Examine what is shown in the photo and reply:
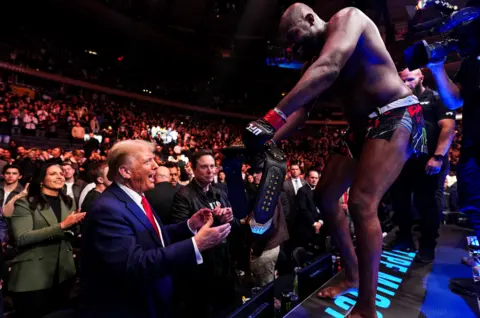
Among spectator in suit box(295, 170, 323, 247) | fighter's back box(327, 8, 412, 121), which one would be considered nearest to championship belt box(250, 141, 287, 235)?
fighter's back box(327, 8, 412, 121)

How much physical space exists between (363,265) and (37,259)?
2.57 metres

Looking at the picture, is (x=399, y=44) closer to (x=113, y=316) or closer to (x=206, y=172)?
(x=206, y=172)

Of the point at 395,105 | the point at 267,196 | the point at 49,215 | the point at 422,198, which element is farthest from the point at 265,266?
the point at 395,105

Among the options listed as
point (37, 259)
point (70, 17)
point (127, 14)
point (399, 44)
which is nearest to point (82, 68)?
point (70, 17)

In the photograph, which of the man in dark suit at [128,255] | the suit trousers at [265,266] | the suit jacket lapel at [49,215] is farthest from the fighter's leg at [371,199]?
the suit jacket lapel at [49,215]

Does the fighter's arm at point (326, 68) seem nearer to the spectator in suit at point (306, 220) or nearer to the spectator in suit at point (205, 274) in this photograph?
the spectator in suit at point (205, 274)

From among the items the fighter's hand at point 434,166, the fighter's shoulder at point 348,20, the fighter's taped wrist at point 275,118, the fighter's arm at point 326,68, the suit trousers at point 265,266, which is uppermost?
the fighter's shoulder at point 348,20

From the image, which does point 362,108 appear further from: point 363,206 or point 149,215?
point 149,215

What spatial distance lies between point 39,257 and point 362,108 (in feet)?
8.96

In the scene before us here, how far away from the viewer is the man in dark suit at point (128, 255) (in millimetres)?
Result: 1486

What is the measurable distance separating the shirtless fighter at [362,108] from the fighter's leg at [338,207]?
12 cm

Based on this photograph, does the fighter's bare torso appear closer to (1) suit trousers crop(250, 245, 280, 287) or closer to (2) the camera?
(2) the camera

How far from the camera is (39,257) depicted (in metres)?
2.68

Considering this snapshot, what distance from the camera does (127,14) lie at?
1434 cm
